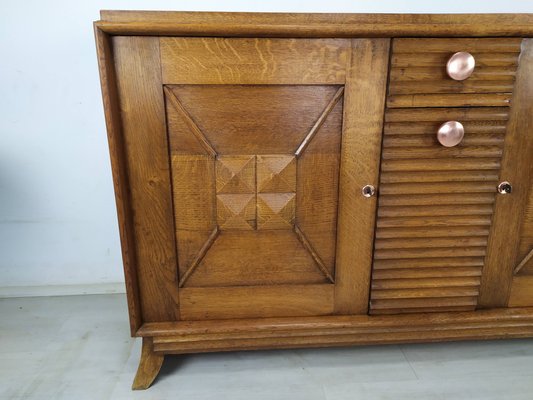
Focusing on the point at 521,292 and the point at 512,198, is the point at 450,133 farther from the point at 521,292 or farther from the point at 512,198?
the point at 521,292

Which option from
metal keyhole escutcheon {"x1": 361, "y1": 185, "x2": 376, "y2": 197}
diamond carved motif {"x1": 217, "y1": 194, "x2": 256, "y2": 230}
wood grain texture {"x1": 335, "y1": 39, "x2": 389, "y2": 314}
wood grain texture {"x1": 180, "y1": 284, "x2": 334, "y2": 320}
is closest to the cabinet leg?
wood grain texture {"x1": 180, "y1": 284, "x2": 334, "y2": 320}

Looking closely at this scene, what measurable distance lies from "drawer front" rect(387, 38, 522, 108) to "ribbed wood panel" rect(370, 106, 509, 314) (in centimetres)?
2

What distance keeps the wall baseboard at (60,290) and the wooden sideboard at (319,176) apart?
1.65 ft

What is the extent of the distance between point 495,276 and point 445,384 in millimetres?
290

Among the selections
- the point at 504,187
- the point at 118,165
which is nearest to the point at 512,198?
the point at 504,187

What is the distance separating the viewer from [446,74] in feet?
2.56

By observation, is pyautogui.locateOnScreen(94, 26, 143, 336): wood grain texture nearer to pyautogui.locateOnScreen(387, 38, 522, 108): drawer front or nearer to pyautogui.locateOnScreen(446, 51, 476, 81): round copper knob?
pyautogui.locateOnScreen(387, 38, 522, 108): drawer front

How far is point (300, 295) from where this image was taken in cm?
91

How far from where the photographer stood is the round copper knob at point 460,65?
75 centimetres

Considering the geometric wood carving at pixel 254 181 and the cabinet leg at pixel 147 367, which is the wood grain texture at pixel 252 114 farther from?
the cabinet leg at pixel 147 367

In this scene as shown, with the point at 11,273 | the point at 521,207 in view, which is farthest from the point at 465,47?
the point at 11,273

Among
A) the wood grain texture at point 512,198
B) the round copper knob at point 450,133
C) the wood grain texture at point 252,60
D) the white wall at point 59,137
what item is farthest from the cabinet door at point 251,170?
the white wall at point 59,137

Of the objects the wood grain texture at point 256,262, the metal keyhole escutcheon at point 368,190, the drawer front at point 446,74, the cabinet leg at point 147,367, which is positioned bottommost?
the cabinet leg at point 147,367

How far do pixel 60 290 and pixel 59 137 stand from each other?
0.54 metres
